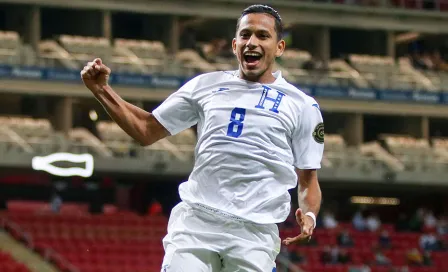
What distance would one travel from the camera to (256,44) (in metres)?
7.32

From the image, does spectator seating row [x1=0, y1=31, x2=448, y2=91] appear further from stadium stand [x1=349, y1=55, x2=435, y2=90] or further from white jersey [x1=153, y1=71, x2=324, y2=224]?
white jersey [x1=153, y1=71, x2=324, y2=224]

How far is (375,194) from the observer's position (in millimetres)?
46094

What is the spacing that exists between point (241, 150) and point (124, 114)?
0.64 m

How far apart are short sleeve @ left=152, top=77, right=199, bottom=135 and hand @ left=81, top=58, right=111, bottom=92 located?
471 mm

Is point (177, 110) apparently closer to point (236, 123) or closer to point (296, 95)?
point (236, 123)

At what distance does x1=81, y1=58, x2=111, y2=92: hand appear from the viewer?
277 inches

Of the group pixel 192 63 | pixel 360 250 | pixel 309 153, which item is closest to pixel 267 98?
pixel 309 153

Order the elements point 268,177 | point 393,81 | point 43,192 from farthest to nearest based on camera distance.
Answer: point 393,81 → point 43,192 → point 268,177

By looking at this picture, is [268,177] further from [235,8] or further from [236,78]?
[235,8]

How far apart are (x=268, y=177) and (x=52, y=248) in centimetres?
2481

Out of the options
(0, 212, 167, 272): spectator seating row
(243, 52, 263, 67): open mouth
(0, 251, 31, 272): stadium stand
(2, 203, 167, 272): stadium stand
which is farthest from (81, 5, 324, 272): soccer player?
(0, 212, 167, 272): spectator seating row

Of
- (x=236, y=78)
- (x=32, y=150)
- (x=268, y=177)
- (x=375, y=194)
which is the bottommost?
(x=375, y=194)

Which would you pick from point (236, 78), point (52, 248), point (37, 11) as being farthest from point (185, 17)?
point (236, 78)

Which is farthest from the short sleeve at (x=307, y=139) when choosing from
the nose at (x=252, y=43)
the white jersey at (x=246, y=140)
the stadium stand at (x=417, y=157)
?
the stadium stand at (x=417, y=157)
